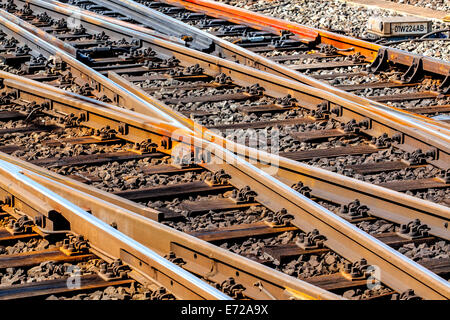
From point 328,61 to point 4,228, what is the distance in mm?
5667

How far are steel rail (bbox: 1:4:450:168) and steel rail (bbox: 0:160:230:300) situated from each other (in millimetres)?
1928

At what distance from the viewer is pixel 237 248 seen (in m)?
5.75

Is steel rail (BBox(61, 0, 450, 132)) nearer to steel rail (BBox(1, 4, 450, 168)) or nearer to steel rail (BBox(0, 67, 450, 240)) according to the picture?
steel rail (BBox(1, 4, 450, 168))

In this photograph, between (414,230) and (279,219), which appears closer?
(414,230)

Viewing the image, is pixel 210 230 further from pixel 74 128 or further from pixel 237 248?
pixel 74 128

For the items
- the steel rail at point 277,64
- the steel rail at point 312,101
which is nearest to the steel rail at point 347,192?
the steel rail at point 312,101

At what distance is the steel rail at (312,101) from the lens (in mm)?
7363

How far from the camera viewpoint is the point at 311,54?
36.3 ft

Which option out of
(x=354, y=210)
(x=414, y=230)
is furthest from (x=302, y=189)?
(x=414, y=230)

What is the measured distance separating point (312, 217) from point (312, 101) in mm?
2943

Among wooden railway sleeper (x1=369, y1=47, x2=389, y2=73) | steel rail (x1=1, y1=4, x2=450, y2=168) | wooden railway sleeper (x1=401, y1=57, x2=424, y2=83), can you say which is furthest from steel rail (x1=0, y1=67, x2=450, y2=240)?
wooden railway sleeper (x1=369, y1=47, x2=389, y2=73)

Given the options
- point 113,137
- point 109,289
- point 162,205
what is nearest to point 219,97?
point 113,137

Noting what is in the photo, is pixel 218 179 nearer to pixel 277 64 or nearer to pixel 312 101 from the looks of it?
pixel 312 101
